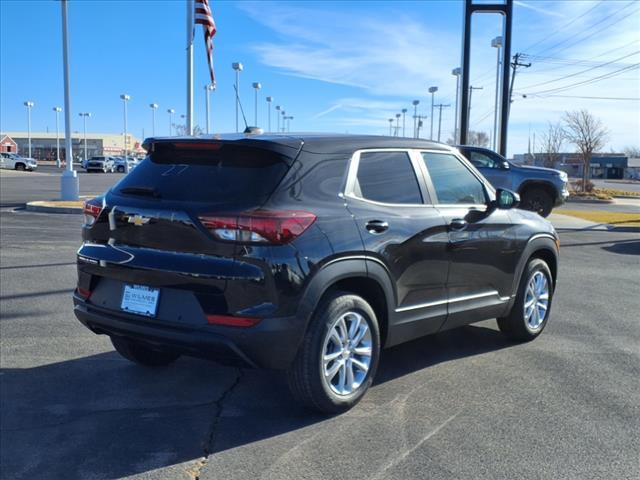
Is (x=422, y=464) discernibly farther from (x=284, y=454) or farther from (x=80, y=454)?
(x=80, y=454)

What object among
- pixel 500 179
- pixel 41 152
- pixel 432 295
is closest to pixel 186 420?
pixel 432 295

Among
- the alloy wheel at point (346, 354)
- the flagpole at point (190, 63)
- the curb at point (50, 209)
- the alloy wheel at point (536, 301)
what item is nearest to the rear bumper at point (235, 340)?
the alloy wheel at point (346, 354)

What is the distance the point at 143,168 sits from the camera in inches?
173

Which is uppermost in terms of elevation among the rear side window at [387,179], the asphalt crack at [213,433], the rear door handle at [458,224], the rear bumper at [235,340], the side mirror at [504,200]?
the rear side window at [387,179]

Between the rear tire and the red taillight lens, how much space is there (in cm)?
137

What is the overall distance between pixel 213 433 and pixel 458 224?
7.90 feet

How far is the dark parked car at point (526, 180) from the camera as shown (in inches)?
653

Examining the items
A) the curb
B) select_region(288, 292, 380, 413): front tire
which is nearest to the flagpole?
the curb

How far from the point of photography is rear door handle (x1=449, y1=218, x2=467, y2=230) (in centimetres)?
489

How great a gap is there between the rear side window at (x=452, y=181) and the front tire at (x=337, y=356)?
1277 millimetres

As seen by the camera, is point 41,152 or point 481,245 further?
point 41,152

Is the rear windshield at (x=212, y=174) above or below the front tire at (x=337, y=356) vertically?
above

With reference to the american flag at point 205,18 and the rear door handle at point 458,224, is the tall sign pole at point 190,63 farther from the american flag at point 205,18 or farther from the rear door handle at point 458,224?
the rear door handle at point 458,224

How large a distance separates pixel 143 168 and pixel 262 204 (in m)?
1.16
